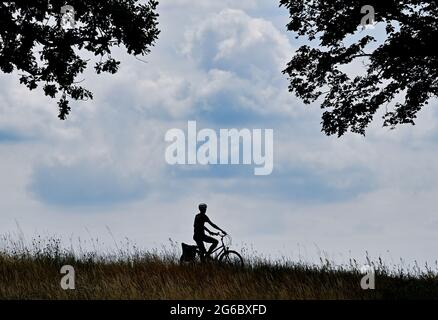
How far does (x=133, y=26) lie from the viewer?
807 inches

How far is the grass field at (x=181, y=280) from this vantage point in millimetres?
15547

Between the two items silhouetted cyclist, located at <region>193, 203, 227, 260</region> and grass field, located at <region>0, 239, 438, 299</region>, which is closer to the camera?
grass field, located at <region>0, 239, 438, 299</region>

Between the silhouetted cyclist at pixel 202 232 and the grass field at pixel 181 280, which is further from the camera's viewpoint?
the silhouetted cyclist at pixel 202 232

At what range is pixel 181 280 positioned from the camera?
680 inches

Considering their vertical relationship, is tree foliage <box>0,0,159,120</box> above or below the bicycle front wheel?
above

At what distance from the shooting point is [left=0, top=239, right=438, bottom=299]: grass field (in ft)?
51.0

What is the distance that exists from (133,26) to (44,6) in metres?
2.88

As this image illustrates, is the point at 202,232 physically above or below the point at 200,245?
above

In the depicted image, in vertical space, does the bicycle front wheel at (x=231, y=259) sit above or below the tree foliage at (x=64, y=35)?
below
